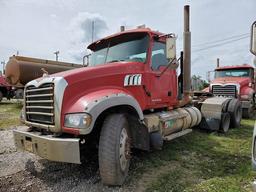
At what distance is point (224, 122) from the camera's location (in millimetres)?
7387

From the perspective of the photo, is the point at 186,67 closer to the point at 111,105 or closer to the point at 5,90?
the point at 111,105

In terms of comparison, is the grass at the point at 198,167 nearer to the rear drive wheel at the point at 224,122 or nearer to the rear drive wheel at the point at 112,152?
the rear drive wheel at the point at 112,152

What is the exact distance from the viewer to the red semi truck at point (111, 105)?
3133 mm

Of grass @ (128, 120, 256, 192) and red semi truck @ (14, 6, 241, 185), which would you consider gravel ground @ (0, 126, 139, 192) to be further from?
grass @ (128, 120, 256, 192)

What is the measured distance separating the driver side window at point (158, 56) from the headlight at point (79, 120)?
2.08 metres

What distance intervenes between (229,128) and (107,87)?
598cm

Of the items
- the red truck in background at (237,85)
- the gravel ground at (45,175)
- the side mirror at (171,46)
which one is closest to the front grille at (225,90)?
the red truck in background at (237,85)

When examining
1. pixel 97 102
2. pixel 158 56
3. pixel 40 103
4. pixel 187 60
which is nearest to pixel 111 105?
pixel 97 102

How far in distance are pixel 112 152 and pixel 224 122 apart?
5327 mm

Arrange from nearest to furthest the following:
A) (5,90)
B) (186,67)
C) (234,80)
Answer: (186,67)
(234,80)
(5,90)

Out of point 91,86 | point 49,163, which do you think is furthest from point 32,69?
point 91,86

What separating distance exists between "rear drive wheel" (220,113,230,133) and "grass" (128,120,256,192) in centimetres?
97

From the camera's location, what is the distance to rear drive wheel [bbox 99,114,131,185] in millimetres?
3154

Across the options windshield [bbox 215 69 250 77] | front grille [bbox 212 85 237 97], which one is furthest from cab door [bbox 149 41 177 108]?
windshield [bbox 215 69 250 77]
